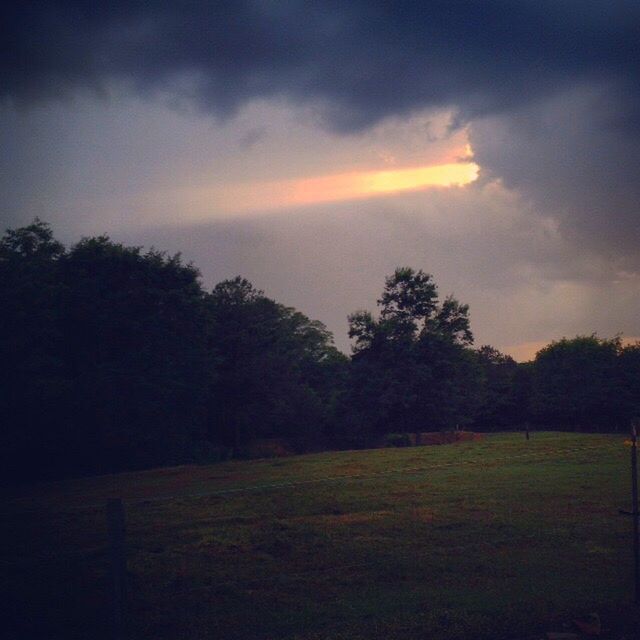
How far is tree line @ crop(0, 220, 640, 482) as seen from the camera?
40156 millimetres

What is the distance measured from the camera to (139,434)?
44312mm

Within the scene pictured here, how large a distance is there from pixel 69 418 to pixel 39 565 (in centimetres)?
3076

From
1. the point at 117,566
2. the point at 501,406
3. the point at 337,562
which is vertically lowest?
the point at 501,406

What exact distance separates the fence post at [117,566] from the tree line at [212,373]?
34.0 m

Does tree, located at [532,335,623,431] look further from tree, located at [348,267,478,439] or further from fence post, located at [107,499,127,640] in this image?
fence post, located at [107,499,127,640]

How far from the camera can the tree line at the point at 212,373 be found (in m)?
40.2

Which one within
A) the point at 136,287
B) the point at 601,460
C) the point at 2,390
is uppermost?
the point at 136,287

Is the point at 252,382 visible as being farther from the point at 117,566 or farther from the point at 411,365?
the point at 117,566

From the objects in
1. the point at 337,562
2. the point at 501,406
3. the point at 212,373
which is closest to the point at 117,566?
the point at 337,562

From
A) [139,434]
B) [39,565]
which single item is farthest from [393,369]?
[39,565]

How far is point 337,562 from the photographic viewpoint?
12023 millimetres

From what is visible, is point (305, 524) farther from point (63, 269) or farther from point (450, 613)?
point (63, 269)

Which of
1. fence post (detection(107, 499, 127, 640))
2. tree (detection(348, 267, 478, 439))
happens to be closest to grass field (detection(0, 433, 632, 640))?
fence post (detection(107, 499, 127, 640))

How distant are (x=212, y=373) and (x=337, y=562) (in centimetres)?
3909
